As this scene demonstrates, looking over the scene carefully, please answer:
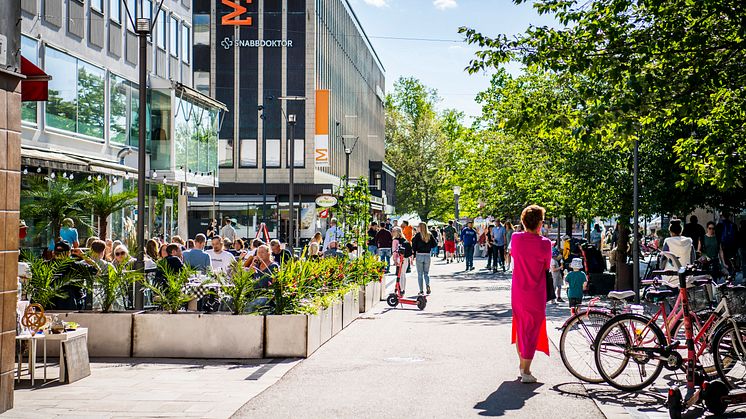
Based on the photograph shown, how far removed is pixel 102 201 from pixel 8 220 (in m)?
16.0

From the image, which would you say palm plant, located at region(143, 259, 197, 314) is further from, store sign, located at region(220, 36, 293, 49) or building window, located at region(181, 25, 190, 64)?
store sign, located at region(220, 36, 293, 49)

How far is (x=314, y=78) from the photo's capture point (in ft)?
213

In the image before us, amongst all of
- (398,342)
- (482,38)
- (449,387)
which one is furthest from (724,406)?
(482,38)

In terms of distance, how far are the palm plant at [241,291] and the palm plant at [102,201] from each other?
1199 centimetres

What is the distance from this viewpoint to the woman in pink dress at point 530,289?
10047mm

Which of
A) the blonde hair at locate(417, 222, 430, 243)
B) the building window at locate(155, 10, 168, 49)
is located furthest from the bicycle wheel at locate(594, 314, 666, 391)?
the building window at locate(155, 10, 168, 49)

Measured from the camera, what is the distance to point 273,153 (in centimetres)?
6550

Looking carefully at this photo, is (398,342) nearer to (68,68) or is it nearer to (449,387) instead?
(449,387)

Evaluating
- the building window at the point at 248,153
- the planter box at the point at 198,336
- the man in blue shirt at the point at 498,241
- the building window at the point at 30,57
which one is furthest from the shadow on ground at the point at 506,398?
the building window at the point at 248,153

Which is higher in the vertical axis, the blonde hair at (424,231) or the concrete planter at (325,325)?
the blonde hair at (424,231)

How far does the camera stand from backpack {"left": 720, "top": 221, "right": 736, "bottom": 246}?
976 inches

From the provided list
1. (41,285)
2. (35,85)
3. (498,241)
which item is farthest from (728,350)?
(498,241)

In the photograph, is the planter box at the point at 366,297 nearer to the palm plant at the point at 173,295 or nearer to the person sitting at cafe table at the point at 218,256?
the person sitting at cafe table at the point at 218,256

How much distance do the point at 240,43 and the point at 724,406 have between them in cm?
5978
